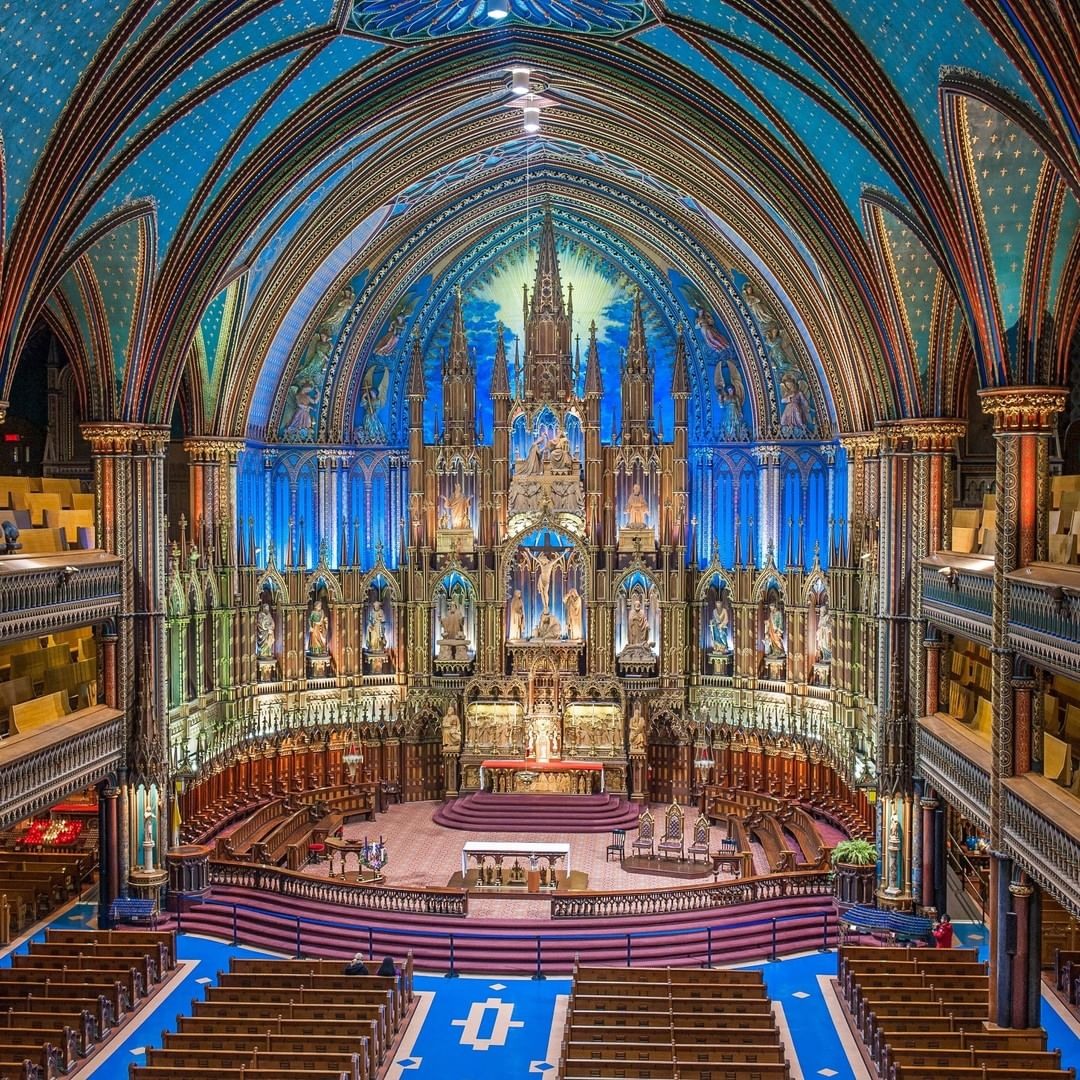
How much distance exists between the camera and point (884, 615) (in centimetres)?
2730

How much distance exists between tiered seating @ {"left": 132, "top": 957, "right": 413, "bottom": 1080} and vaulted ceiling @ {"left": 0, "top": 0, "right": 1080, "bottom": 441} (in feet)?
35.6

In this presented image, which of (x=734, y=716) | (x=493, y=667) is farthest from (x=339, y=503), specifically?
(x=734, y=716)

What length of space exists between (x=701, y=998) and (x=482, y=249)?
2615 cm

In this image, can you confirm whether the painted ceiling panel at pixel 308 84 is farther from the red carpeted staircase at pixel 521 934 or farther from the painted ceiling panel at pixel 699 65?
the red carpeted staircase at pixel 521 934

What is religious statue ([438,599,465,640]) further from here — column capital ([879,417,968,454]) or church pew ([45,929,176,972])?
column capital ([879,417,968,454])

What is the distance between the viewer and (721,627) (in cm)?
3819

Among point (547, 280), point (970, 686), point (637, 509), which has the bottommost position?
point (970, 686)

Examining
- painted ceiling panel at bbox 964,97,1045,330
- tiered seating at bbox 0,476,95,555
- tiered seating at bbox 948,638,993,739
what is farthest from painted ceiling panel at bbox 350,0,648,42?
tiered seating at bbox 948,638,993,739

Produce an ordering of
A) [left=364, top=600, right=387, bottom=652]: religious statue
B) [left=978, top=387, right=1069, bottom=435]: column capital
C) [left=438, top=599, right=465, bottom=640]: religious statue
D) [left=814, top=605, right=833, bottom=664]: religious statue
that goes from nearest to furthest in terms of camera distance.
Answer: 1. [left=978, top=387, right=1069, bottom=435]: column capital
2. [left=814, top=605, right=833, bottom=664]: religious statue
3. [left=364, top=600, right=387, bottom=652]: religious statue
4. [left=438, top=599, right=465, bottom=640]: religious statue

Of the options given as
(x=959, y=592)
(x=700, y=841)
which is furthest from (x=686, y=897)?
(x=959, y=592)

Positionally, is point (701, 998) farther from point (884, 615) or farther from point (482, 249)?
point (482, 249)

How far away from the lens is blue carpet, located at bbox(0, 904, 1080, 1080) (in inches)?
783

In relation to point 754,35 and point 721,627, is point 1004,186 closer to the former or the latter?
point 754,35

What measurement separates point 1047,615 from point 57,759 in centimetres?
1708
